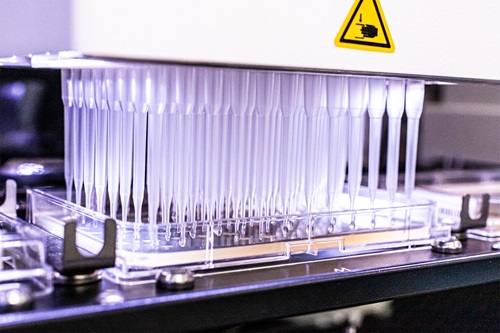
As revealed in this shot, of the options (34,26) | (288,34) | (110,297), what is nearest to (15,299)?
(110,297)

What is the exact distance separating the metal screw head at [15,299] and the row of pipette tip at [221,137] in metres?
0.25

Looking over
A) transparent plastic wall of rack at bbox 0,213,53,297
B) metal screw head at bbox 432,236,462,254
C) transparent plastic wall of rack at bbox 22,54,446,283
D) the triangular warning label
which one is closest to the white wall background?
transparent plastic wall of rack at bbox 22,54,446,283

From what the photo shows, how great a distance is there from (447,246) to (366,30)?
41cm

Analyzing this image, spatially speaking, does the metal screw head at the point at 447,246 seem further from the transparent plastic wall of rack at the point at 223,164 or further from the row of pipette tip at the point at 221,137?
the row of pipette tip at the point at 221,137

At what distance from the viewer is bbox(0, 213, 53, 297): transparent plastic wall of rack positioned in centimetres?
86

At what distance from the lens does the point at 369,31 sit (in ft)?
3.21

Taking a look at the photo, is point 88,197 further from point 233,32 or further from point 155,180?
point 233,32

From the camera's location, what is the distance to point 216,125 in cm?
107

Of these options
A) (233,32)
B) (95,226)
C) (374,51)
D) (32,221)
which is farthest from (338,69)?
(32,221)

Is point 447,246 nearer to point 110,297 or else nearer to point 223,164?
point 223,164

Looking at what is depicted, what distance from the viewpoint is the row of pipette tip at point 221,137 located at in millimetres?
1014

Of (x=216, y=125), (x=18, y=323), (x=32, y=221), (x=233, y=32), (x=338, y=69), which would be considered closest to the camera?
(x=18, y=323)

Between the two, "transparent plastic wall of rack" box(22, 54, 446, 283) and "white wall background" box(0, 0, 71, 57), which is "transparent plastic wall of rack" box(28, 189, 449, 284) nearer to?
"transparent plastic wall of rack" box(22, 54, 446, 283)

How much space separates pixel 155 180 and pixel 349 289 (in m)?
0.33
